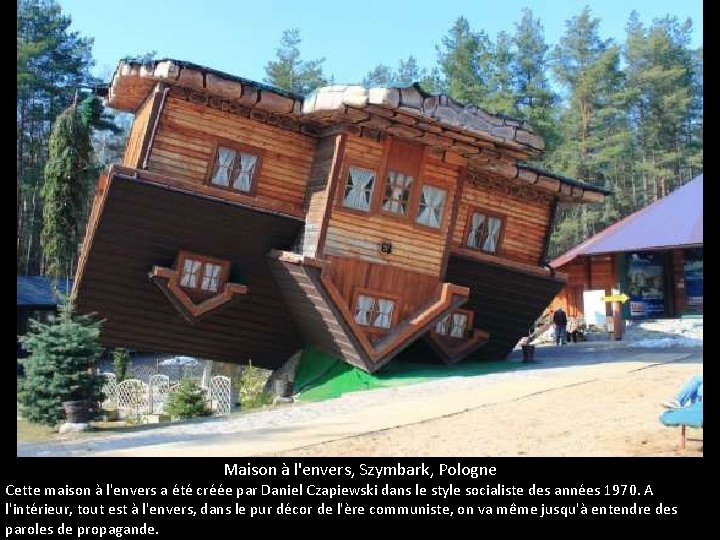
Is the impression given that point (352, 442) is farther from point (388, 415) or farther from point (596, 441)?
point (596, 441)

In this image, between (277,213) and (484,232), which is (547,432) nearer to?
(277,213)

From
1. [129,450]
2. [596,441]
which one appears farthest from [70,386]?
[596,441]

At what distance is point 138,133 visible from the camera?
1519 cm

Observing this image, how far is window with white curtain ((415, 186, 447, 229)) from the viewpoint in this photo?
15414 millimetres

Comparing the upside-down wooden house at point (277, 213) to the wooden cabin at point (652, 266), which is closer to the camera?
the upside-down wooden house at point (277, 213)

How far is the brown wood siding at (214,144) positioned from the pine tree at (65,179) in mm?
4216

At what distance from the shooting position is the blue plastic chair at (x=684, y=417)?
698cm

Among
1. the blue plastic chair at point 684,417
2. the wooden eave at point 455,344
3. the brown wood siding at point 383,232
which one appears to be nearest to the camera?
the blue plastic chair at point 684,417

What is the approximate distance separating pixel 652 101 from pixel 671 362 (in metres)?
42.2

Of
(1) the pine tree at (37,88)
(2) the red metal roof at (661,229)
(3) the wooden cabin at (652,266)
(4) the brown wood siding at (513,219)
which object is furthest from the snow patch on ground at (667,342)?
(1) the pine tree at (37,88)

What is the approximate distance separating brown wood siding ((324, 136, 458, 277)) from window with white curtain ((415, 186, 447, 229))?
0.40ft

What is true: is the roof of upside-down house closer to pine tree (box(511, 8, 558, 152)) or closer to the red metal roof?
the red metal roof

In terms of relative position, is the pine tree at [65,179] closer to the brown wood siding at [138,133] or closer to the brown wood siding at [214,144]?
the brown wood siding at [138,133]

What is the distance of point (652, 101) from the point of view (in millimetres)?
51562
